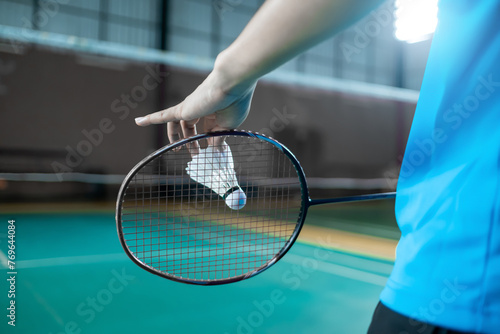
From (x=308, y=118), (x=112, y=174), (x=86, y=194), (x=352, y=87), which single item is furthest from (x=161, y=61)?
(x=352, y=87)

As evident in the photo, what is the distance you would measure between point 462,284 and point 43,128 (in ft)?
21.7

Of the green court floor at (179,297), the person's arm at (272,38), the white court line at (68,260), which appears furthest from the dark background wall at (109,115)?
the person's arm at (272,38)

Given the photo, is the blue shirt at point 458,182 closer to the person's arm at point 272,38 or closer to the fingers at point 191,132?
the person's arm at point 272,38

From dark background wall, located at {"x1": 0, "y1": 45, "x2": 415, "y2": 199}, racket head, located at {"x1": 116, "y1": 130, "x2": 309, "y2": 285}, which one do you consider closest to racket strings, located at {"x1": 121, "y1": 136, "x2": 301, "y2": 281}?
racket head, located at {"x1": 116, "y1": 130, "x2": 309, "y2": 285}

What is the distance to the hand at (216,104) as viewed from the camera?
46cm

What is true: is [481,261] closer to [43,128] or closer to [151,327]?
[151,327]

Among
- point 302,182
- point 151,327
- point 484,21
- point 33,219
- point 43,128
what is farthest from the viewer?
point 43,128

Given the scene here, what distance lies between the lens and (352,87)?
298 inches

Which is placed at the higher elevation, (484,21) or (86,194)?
(484,21)
